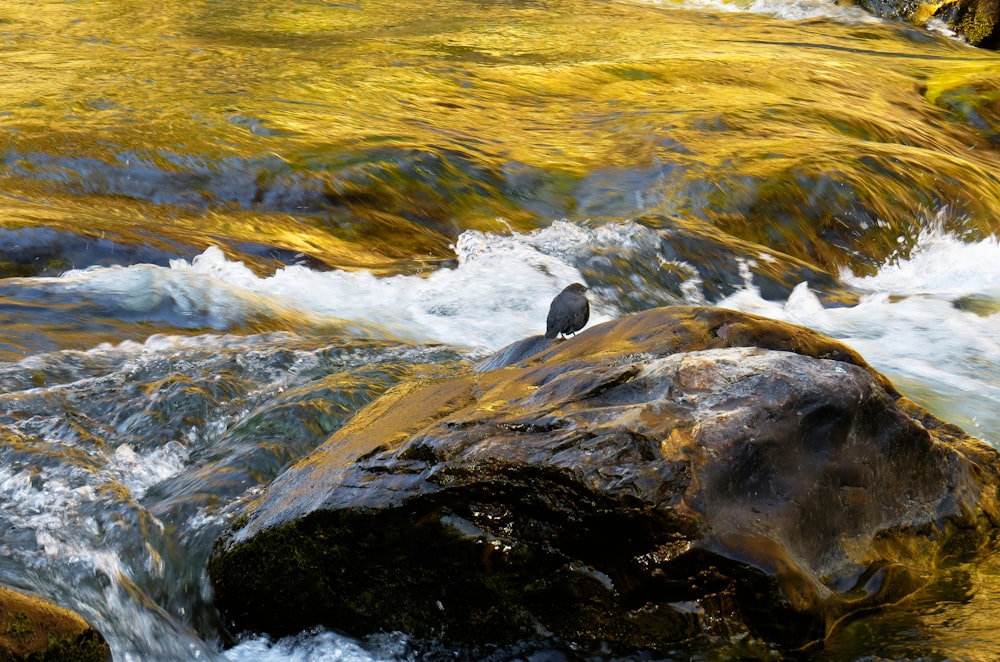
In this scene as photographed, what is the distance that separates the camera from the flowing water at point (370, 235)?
406 cm

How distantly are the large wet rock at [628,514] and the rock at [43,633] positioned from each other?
25.6 inches

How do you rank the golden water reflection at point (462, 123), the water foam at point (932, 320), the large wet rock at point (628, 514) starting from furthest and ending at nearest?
the golden water reflection at point (462, 123), the water foam at point (932, 320), the large wet rock at point (628, 514)

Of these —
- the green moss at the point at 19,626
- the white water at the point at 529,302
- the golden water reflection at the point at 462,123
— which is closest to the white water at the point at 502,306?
the white water at the point at 529,302

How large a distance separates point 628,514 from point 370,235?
576 centimetres

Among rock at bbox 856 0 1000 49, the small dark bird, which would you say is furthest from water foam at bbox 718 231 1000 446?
rock at bbox 856 0 1000 49

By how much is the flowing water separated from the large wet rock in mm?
123

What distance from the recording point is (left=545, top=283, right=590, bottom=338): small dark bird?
17.7 feet

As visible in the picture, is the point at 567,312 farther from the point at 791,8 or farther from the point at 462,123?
the point at 791,8

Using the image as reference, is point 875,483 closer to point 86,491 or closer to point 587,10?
point 86,491

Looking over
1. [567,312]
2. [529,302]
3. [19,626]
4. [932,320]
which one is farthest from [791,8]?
[19,626]

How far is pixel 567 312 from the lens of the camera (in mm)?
5379

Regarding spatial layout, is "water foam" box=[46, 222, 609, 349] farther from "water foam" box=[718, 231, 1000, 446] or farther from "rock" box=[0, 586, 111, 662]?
"rock" box=[0, 586, 111, 662]

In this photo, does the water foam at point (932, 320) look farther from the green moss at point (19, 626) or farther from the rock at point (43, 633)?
the green moss at point (19, 626)

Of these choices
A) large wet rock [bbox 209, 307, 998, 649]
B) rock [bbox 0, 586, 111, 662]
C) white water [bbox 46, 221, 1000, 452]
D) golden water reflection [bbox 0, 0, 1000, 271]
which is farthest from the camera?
golden water reflection [bbox 0, 0, 1000, 271]
